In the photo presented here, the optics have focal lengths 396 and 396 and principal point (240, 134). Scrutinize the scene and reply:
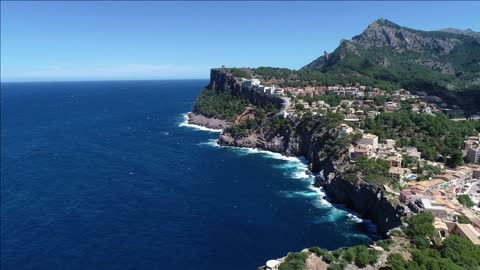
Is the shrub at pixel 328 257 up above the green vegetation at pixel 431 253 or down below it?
below

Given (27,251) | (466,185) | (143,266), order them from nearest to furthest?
(143,266)
(27,251)
(466,185)

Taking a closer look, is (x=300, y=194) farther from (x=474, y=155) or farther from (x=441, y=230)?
(x=474, y=155)

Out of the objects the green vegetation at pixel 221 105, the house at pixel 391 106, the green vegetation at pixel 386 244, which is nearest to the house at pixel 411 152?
the green vegetation at pixel 386 244

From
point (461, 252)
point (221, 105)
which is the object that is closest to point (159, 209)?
point (461, 252)

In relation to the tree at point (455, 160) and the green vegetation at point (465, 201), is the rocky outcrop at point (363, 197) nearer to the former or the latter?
the green vegetation at point (465, 201)

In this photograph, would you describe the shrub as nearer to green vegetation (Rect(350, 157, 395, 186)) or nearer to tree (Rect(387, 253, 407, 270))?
tree (Rect(387, 253, 407, 270))

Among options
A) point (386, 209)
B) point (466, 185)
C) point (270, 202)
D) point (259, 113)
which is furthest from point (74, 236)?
point (259, 113)

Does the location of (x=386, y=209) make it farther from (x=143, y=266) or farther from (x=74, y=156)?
(x=74, y=156)
